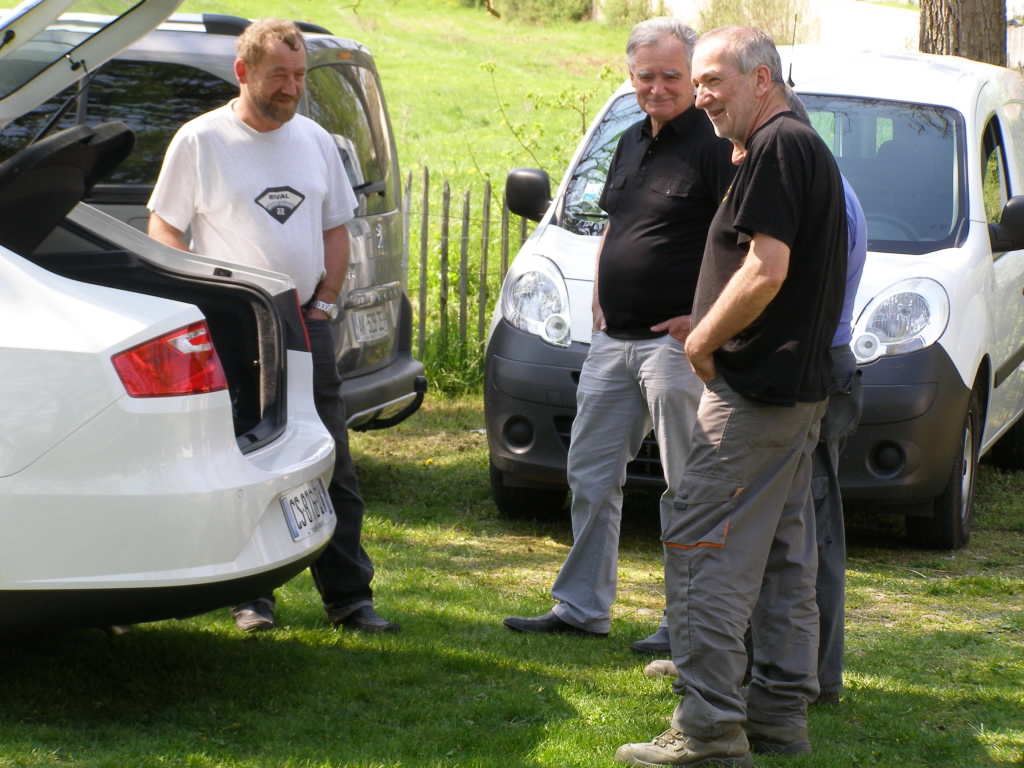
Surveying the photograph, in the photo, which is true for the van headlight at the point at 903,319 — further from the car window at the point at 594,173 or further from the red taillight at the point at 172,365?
the red taillight at the point at 172,365

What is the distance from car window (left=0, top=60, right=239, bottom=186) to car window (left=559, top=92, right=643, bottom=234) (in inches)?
62.4

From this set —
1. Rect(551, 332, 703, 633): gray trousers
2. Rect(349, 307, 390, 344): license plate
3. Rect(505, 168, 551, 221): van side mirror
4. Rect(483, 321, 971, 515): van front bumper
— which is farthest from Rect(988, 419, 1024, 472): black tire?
Rect(551, 332, 703, 633): gray trousers

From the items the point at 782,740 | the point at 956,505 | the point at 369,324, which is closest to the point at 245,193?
the point at 369,324

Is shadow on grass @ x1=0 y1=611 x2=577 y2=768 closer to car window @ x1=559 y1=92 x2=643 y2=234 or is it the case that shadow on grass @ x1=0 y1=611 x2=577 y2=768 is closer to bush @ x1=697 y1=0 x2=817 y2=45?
car window @ x1=559 y1=92 x2=643 y2=234

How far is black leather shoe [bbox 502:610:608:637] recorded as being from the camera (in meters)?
4.71

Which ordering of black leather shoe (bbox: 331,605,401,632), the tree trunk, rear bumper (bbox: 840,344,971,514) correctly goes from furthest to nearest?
1. the tree trunk
2. rear bumper (bbox: 840,344,971,514)
3. black leather shoe (bbox: 331,605,401,632)

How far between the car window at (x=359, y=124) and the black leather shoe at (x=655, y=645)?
2.74 meters

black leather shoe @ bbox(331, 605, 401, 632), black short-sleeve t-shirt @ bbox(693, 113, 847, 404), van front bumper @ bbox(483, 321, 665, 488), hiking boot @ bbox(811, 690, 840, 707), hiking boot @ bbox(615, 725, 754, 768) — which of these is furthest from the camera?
van front bumper @ bbox(483, 321, 665, 488)

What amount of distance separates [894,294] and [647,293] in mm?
1772

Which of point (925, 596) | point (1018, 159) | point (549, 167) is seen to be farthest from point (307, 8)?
point (925, 596)

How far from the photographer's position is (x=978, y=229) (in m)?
6.12

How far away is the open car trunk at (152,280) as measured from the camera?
12.0ft

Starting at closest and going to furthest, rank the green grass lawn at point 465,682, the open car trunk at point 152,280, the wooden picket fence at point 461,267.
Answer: the green grass lawn at point 465,682 → the open car trunk at point 152,280 → the wooden picket fence at point 461,267

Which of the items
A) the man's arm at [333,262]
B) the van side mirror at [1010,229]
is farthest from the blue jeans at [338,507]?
the van side mirror at [1010,229]
